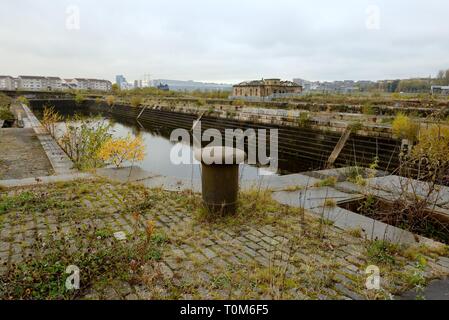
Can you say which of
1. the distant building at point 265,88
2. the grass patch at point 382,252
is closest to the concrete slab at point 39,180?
the grass patch at point 382,252

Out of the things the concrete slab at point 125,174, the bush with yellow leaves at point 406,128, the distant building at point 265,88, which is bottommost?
the concrete slab at point 125,174

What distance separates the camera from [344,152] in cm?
1348

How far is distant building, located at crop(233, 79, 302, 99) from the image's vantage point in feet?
151

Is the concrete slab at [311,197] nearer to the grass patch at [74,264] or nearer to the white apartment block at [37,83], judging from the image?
the grass patch at [74,264]

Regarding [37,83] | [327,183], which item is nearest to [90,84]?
→ [37,83]

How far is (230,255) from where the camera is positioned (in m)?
3.30

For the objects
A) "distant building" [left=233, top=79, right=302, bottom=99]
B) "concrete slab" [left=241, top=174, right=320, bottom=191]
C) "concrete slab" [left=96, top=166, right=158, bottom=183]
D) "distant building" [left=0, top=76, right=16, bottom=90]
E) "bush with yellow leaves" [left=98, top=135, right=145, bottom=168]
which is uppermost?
"distant building" [left=0, top=76, right=16, bottom=90]

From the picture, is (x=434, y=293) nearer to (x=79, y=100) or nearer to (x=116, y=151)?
(x=116, y=151)

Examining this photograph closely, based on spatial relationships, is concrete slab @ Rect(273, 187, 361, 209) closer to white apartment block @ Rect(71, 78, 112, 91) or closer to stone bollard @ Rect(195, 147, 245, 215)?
stone bollard @ Rect(195, 147, 245, 215)

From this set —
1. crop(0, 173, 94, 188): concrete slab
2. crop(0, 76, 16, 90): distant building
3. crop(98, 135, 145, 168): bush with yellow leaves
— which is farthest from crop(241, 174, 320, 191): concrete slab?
crop(0, 76, 16, 90): distant building

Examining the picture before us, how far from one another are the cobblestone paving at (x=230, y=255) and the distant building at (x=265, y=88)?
41816 millimetres

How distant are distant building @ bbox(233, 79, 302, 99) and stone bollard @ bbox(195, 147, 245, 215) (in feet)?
137

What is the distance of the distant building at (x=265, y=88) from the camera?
46156 millimetres

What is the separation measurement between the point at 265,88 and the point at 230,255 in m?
44.6
